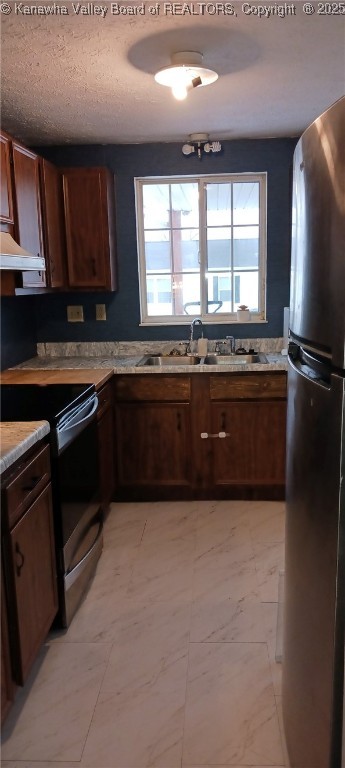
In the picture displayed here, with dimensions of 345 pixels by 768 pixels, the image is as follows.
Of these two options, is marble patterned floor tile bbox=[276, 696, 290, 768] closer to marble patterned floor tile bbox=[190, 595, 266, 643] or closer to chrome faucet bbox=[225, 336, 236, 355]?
marble patterned floor tile bbox=[190, 595, 266, 643]

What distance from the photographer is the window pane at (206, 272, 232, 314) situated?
12.6ft

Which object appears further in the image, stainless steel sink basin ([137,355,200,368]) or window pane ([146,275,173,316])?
window pane ([146,275,173,316])

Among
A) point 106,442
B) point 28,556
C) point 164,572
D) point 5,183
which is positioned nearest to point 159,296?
point 106,442

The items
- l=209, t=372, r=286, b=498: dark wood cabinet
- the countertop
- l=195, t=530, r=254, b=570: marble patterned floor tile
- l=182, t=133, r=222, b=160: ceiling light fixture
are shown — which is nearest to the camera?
l=195, t=530, r=254, b=570: marble patterned floor tile

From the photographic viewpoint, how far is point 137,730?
1.76 m

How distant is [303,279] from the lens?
Result: 1239 mm

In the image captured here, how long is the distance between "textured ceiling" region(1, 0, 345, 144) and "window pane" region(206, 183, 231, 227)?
0.43 metres

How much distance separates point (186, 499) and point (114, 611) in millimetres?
1207

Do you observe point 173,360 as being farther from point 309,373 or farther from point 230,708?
point 309,373

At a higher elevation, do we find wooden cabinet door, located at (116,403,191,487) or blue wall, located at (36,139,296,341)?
blue wall, located at (36,139,296,341)

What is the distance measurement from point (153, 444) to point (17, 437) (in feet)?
5.37

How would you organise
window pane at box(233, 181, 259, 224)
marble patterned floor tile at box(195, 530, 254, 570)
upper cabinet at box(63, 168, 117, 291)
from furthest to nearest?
window pane at box(233, 181, 259, 224)
upper cabinet at box(63, 168, 117, 291)
marble patterned floor tile at box(195, 530, 254, 570)

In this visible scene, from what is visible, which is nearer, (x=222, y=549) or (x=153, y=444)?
(x=222, y=549)

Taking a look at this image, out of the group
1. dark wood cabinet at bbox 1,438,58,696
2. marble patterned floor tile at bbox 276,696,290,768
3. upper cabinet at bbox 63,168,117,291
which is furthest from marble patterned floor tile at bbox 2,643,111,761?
upper cabinet at bbox 63,168,117,291
